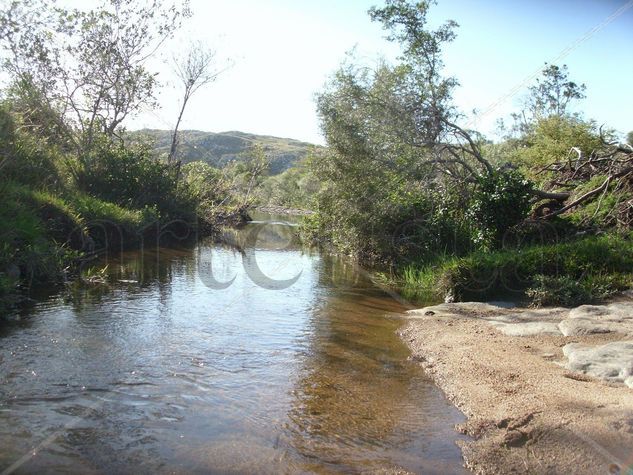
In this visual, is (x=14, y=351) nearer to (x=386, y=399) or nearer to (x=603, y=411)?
(x=386, y=399)

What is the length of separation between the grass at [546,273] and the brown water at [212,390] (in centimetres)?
157

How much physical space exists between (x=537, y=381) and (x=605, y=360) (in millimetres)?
899

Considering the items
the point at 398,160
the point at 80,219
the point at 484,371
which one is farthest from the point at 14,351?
the point at 398,160

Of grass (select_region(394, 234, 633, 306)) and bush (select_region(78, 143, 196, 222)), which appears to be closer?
grass (select_region(394, 234, 633, 306))

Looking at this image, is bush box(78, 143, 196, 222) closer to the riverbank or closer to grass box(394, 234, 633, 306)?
grass box(394, 234, 633, 306)

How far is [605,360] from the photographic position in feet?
19.3

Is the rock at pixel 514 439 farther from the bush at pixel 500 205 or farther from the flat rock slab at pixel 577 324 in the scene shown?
the bush at pixel 500 205

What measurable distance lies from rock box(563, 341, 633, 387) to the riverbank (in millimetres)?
10

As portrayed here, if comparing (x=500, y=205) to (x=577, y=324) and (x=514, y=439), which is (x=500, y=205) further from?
(x=514, y=439)

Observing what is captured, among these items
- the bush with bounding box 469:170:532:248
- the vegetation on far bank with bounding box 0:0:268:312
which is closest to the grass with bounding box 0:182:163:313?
the vegetation on far bank with bounding box 0:0:268:312

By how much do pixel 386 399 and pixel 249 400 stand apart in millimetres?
1423

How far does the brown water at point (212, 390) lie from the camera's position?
4273mm

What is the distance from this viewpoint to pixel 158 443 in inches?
174

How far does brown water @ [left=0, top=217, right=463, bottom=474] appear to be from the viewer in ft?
14.0
